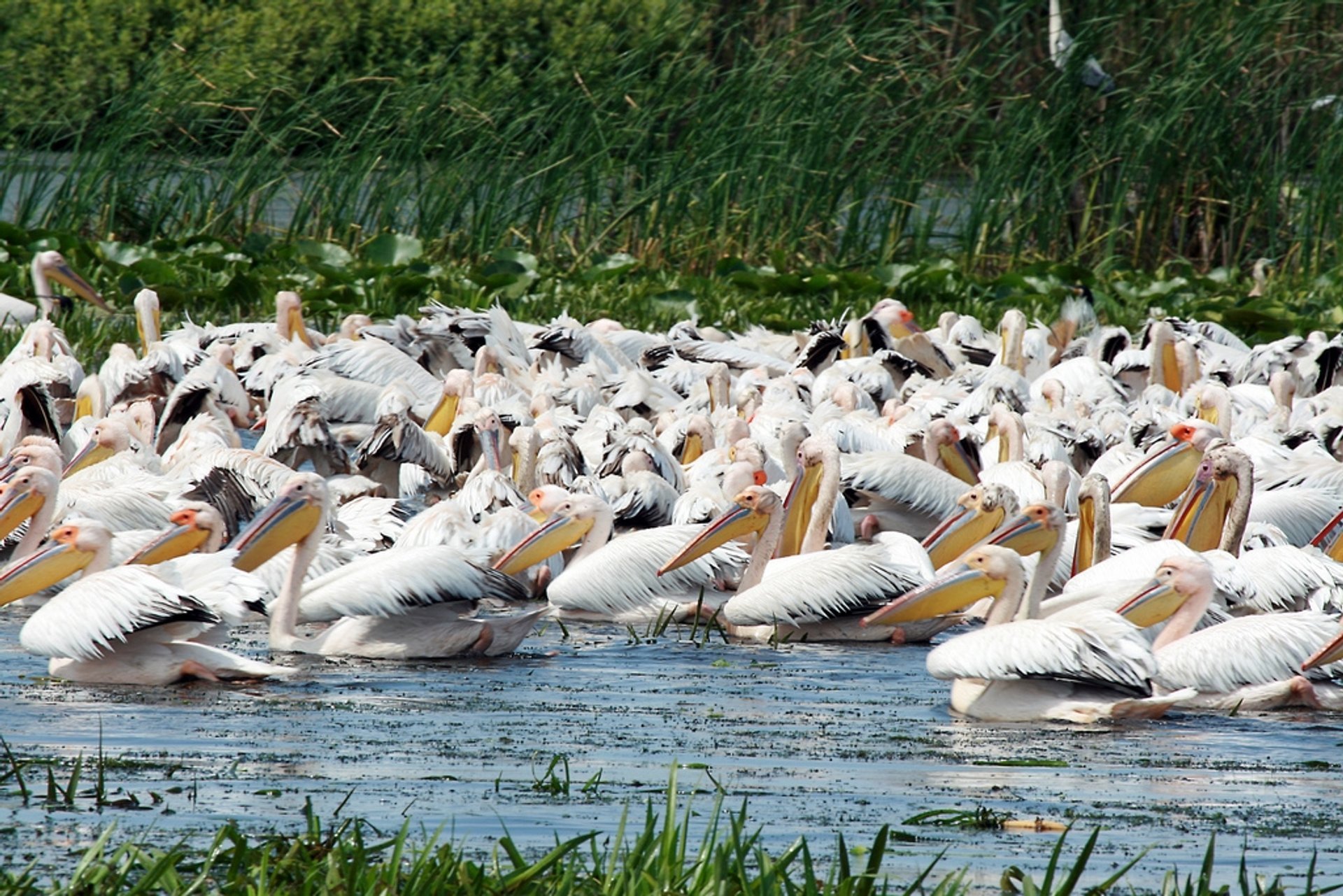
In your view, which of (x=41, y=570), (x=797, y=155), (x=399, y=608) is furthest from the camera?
(x=797, y=155)

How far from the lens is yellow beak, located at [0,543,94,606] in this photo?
563cm

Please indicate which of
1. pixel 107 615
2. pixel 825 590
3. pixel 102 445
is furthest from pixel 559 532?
pixel 102 445

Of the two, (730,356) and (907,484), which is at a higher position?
(730,356)

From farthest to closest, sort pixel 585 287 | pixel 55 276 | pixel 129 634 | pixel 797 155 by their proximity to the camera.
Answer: pixel 797 155 < pixel 585 287 < pixel 55 276 < pixel 129 634

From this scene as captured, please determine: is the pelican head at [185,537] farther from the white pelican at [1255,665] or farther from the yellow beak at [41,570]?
the white pelican at [1255,665]

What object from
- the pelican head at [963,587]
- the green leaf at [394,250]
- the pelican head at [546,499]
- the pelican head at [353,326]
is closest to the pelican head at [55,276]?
the pelican head at [353,326]

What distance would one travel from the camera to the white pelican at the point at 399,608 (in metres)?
5.55

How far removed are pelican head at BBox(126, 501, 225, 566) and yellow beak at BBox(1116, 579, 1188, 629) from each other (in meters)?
2.54

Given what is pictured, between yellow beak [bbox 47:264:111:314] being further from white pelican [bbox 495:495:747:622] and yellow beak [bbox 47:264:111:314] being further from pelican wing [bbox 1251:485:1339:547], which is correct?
pelican wing [bbox 1251:485:1339:547]

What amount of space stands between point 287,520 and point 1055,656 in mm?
2246

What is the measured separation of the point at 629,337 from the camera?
1082 cm

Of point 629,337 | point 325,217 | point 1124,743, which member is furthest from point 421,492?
point 325,217

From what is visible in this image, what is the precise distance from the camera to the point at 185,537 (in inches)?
240

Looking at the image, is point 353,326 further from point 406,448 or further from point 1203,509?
point 1203,509
